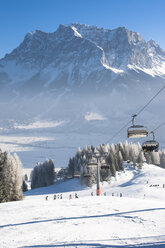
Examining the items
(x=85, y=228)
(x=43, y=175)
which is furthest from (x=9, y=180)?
(x=43, y=175)

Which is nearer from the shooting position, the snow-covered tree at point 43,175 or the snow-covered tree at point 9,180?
the snow-covered tree at point 9,180

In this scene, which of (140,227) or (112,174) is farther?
(112,174)

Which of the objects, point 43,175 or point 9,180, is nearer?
point 9,180

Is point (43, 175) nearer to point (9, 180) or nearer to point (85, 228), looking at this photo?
point (9, 180)

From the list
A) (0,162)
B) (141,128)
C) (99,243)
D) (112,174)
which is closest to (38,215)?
(99,243)

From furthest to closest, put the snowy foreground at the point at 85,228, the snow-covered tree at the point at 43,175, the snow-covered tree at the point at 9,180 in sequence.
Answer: the snow-covered tree at the point at 43,175 → the snow-covered tree at the point at 9,180 → the snowy foreground at the point at 85,228

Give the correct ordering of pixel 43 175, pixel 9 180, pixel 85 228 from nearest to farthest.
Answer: pixel 85 228 → pixel 9 180 → pixel 43 175

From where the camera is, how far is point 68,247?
8867 mm

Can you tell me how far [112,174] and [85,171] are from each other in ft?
32.6

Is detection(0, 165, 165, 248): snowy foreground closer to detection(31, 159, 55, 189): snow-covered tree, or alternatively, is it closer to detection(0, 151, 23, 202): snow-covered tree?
detection(0, 151, 23, 202): snow-covered tree

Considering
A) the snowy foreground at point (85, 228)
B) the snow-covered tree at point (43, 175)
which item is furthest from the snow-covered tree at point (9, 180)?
the snow-covered tree at point (43, 175)

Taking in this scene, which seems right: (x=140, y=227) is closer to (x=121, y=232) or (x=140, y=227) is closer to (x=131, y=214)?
(x=121, y=232)

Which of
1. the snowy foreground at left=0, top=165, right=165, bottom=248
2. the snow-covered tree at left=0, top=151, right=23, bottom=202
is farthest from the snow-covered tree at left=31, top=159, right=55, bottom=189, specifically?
the snowy foreground at left=0, top=165, right=165, bottom=248

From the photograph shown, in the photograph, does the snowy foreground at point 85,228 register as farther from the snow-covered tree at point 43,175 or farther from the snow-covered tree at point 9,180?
the snow-covered tree at point 43,175
